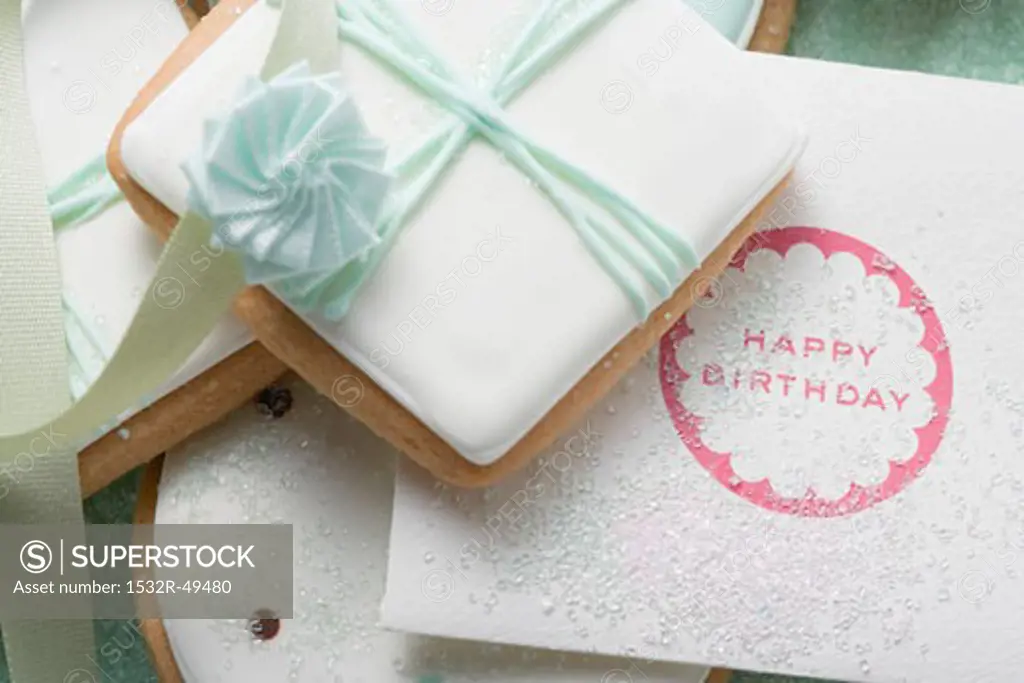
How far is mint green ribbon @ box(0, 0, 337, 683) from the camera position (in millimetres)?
885

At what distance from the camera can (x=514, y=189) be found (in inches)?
35.3

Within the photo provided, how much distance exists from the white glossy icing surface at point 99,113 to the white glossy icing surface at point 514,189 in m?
0.11

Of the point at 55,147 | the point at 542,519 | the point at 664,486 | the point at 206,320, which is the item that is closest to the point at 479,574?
the point at 542,519

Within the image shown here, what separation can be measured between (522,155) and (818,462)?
366 millimetres

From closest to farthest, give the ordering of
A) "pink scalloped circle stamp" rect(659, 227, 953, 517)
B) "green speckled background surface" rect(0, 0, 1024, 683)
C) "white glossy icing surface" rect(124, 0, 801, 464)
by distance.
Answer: "white glossy icing surface" rect(124, 0, 801, 464), "pink scalloped circle stamp" rect(659, 227, 953, 517), "green speckled background surface" rect(0, 0, 1024, 683)

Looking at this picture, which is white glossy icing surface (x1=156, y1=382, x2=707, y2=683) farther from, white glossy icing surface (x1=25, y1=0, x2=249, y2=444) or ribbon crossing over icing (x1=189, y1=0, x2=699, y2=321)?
ribbon crossing over icing (x1=189, y1=0, x2=699, y2=321)

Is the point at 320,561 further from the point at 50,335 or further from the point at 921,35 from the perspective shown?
the point at 921,35

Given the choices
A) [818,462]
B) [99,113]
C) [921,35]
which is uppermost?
[99,113]

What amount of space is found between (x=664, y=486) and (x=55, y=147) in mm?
605

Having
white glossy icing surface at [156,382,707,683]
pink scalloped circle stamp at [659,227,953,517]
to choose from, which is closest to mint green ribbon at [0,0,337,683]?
white glossy icing surface at [156,382,707,683]

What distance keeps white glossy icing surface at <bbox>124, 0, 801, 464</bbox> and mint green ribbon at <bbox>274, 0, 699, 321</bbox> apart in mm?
10

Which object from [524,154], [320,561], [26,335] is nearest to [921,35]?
[524,154]

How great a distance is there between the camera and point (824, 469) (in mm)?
979

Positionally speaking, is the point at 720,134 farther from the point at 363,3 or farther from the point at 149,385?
the point at 149,385
